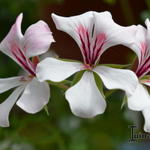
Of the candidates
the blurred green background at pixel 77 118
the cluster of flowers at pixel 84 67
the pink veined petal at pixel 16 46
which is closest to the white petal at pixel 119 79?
the cluster of flowers at pixel 84 67

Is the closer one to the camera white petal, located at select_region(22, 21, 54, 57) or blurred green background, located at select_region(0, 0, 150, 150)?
white petal, located at select_region(22, 21, 54, 57)

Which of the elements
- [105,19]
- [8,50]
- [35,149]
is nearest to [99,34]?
[105,19]

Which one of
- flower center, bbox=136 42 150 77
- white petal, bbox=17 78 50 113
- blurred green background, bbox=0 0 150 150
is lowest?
blurred green background, bbox=0 0 150 150

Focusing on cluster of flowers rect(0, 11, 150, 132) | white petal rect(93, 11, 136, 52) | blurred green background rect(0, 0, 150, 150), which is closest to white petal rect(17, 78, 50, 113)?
cluster of flowers rect(0, 11, 150, 132)

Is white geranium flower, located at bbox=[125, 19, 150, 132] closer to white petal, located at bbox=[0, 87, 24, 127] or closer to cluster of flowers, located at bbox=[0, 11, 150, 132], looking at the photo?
cluster of flowers, located at bbox=[0, 11, 150, 132]

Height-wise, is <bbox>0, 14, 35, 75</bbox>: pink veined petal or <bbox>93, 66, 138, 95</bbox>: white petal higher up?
<bbox>0, 14, 35, 75</bbox>: pink veined petal

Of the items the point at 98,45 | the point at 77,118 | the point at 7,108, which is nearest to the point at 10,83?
the point at 7,108

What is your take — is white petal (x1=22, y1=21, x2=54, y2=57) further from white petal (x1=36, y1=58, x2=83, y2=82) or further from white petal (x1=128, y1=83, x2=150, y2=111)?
white petal (x1=128, y1=83, x2=150, y2=111)

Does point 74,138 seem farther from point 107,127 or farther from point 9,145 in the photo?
point 9,145

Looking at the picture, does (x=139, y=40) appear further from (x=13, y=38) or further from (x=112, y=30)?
(x=13, y=38)
